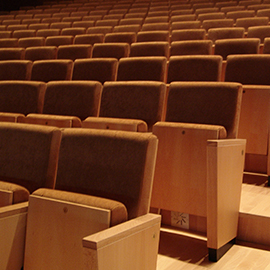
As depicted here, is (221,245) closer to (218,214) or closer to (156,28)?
(218,214)

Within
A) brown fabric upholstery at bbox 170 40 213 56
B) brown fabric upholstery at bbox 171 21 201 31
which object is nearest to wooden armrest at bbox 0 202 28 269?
brown fabric upholstery at bbox 170 40 213 56

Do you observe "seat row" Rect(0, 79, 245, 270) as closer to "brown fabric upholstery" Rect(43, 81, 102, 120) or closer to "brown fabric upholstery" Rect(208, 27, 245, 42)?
"brown fabric upholstery" Rect(43, 81, 102, 120)

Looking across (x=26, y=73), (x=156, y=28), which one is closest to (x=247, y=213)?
(x=26, y=73)

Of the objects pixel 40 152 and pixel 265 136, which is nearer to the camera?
pixel 40 152

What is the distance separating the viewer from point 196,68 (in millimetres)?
412

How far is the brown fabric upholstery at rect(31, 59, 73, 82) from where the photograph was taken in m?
0.49

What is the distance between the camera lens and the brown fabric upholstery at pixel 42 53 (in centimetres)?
61

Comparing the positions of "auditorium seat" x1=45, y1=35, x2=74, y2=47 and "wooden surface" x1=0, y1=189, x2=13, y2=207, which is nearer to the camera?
→ "wooden surface" x1=0, y1=189, x2=13, y2=207

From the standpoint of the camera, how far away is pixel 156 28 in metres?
0.74

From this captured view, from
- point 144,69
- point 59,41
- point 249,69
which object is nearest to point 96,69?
point 144,69

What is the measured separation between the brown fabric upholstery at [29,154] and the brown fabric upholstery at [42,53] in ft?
1.22

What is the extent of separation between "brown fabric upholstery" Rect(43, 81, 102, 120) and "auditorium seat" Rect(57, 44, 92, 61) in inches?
7.4

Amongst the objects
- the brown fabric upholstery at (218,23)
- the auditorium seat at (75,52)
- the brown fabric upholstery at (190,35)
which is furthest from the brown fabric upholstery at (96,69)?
the brown fabric upholstery at (218,23)

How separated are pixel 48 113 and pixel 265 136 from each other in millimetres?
217
